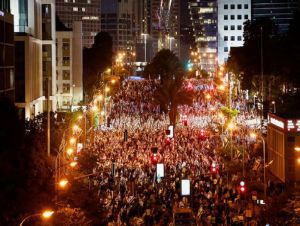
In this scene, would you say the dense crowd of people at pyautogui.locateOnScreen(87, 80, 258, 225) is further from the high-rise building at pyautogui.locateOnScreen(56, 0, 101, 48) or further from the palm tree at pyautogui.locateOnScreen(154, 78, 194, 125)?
the high-rise building at pyautogui.locateOnScreen(56, 0, 101, 48)

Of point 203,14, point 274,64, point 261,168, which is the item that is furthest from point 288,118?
point 203,14

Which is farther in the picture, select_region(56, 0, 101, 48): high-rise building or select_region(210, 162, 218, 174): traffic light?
select_region(56, 0, 101, 48): high-rise building

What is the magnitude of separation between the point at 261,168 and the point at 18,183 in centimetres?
1941

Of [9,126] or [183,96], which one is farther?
[183,96]

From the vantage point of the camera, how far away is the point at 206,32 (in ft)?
552

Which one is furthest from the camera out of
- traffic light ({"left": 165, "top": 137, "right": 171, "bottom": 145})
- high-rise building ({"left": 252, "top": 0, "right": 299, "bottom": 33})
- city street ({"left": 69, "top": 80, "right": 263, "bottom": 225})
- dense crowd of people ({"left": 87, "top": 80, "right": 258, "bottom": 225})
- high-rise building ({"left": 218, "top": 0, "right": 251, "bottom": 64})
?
high-rise building ({"left": 252, "top": 0, "right": 299, "bottom": 33})

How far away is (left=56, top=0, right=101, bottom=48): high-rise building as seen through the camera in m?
179

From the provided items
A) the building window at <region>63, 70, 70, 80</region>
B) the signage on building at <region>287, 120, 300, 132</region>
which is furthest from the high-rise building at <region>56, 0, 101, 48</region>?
the signage on building at <region>287, 120, 300, 132</region>

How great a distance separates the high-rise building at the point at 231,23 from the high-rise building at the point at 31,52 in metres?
84.5

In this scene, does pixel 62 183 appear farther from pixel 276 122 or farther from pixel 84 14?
pixel 84 14

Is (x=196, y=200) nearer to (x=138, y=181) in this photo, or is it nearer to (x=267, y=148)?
(x=138, y=181)

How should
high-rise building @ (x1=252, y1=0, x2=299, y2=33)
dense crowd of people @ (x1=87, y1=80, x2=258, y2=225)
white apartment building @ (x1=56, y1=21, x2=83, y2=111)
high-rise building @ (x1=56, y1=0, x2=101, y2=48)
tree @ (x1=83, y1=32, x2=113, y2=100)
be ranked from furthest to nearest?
high-rise building @ (x1=56, y1=0, x2=101, y2=48)
high-rise building @ (x1=252, y1=0, x2=299, y2=33)
tree @ (x1=83, y1=32, x2=113, y2=100)
white apartment building @ (x1=56, y1=21, x2=83, y2=111)
dense crowd of people @ (x1=87, y1=80, x2=258, y2=225)

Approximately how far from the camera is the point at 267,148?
4184 centimetres

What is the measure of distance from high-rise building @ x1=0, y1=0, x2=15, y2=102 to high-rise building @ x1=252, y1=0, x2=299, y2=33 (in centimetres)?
11347
